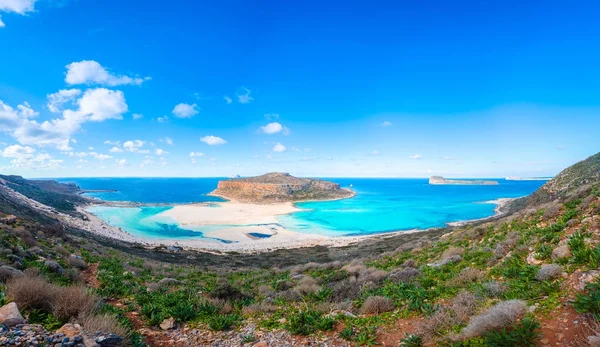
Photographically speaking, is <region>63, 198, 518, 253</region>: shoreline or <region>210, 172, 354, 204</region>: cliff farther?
<region>210, 172, 354, 204</region>: cliff

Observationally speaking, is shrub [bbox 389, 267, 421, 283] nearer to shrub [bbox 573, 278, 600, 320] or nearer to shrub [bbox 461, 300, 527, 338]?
shrub [bbox 461, 300, 527, 338]

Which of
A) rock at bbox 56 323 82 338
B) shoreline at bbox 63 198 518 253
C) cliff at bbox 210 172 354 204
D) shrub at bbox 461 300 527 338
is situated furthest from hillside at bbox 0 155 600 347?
cliff at bbox 210 172 354 204

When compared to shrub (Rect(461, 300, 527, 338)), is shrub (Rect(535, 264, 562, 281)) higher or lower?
higher

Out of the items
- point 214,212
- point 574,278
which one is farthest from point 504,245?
point 214,212

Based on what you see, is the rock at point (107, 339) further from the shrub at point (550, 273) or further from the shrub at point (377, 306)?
the shrub at point (550, 273)

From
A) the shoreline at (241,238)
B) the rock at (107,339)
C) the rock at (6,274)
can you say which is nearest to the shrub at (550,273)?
the rock at (107,339)

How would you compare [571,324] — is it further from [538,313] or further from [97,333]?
[97,333]
